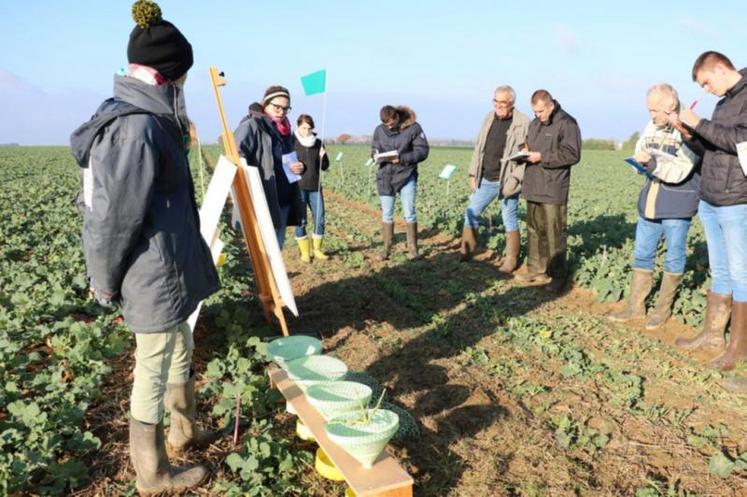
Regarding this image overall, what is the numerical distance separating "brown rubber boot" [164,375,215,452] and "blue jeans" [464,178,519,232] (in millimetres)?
5542

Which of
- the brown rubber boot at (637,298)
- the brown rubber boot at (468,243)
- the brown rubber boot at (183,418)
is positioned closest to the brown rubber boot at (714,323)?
the brown rubber boot at (637,298)

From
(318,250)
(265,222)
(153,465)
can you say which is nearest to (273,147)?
(265,222)

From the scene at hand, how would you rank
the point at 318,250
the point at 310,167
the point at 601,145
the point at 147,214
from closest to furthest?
1. the point at 147,214
2. the point at 310,167
3. the point at 318,250
4. the point at 601,145

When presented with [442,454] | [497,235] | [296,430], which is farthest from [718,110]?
[497,235]

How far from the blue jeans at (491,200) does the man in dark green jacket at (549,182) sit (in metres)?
0.50

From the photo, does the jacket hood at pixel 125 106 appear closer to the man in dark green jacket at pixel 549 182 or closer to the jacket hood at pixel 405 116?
the man in dark green jacket at pixel 549 182

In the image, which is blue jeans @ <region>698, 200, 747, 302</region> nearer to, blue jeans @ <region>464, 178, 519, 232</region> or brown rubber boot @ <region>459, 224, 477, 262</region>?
blue jeans @ <region>464, 178, 519, 232</region>

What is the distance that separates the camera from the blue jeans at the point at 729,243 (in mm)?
4480

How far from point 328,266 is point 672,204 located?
468 cm

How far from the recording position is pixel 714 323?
5051mm

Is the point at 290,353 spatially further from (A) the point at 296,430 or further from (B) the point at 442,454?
(B) the point at 442,454

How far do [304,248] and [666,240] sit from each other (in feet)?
16.0

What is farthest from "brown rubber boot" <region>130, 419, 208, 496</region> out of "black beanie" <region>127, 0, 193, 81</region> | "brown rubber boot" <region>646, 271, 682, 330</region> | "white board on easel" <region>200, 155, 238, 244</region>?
"brown rubber boot" <region>646, 271, 682, 330</region>

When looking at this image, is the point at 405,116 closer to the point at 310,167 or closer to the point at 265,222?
the point at 310,167
